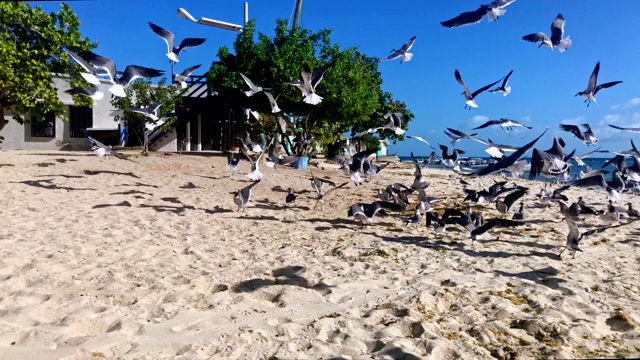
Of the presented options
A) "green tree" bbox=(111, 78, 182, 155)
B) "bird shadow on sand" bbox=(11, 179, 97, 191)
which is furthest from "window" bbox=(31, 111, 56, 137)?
"bird shadow on sand" bbox=(11, 179, 97, 191)

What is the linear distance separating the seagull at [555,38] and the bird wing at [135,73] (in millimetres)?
4921

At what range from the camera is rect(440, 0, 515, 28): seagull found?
4.72m

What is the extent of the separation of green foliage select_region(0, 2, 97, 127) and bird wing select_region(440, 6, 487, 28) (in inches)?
495

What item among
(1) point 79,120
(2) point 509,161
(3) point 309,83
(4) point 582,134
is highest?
(1) point 79,120

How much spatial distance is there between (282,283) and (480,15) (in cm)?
349

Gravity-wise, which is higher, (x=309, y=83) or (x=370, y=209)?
(x=309, y=83)

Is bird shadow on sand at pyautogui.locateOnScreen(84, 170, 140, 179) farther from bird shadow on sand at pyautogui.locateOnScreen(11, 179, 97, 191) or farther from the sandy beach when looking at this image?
the sandy beach

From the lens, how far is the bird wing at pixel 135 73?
6.02 m

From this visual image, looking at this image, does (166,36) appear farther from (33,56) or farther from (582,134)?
(33,56)

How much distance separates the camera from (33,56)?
50.2ft

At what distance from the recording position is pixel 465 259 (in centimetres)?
585

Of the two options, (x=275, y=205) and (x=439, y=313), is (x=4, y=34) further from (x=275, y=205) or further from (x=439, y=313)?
(x=439, y=313)

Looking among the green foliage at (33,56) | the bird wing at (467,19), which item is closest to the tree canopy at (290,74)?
the green foliage at (33,56)

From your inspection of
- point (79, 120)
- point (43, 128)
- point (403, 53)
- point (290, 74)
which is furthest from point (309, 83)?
point (43, 128)
